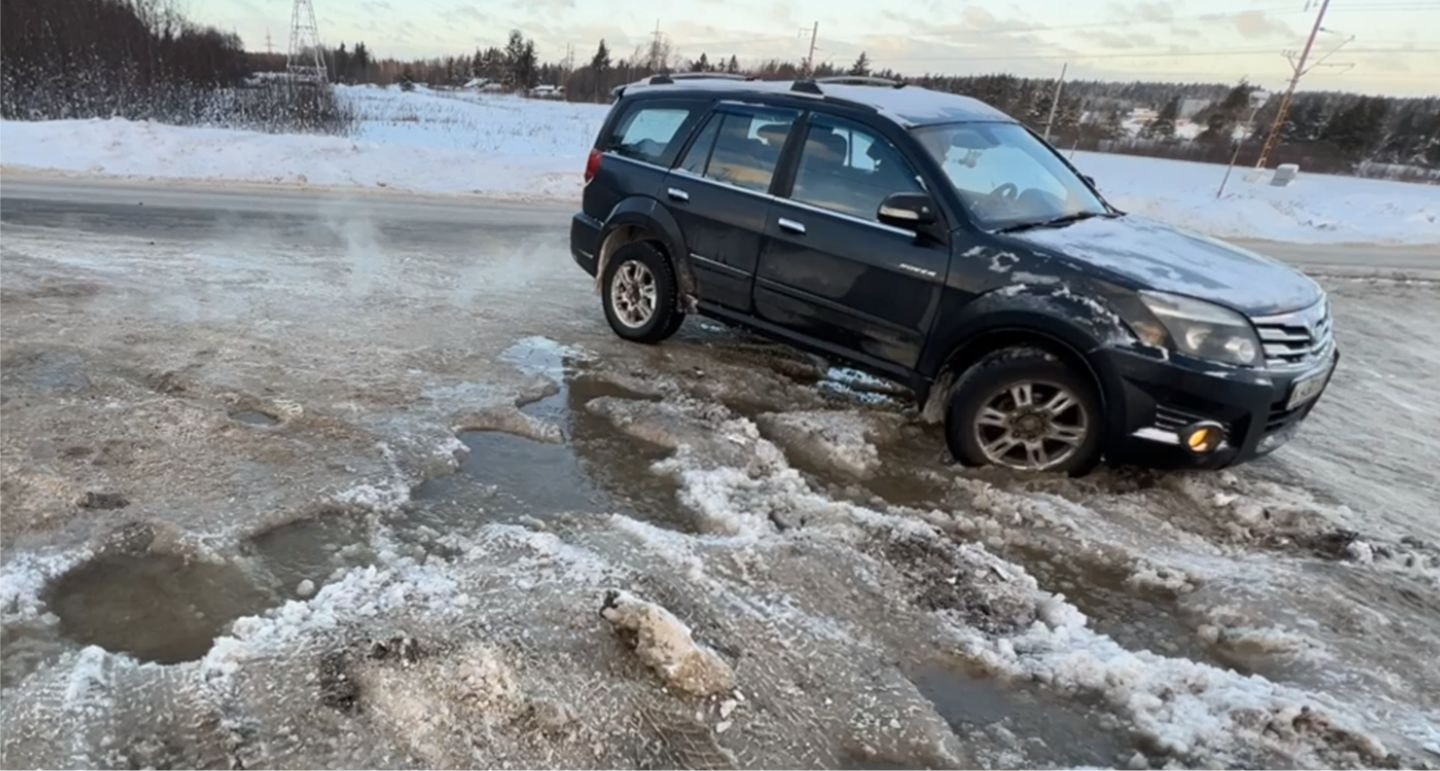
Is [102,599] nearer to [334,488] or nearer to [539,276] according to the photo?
[334,488]

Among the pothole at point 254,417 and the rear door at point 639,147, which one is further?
the rear door at point 639,147

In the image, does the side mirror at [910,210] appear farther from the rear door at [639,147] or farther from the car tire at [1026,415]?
the rear door at [639,147]

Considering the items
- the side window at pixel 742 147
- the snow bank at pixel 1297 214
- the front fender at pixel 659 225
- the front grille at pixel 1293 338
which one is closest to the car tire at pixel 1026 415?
the front grille at pixel 1293 338

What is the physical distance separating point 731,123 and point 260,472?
348 cm

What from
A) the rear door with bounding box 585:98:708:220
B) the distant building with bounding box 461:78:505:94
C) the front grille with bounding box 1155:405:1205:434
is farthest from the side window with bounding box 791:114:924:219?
the distant building with bounding box 461:78:505:94

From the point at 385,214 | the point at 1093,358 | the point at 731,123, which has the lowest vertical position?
the point at 385,214

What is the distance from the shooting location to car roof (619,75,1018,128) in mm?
4969

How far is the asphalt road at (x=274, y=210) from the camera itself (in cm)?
891

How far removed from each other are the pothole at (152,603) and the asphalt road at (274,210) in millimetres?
6633

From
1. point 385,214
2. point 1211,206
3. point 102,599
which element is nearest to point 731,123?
point 102,599

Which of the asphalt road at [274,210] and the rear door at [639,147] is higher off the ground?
the rear door at [639,147]

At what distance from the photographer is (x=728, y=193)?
5.38 meters

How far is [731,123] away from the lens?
5531 millimetres

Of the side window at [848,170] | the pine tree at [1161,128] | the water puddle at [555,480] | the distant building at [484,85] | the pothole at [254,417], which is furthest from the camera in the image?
the distant building at [484,85]
